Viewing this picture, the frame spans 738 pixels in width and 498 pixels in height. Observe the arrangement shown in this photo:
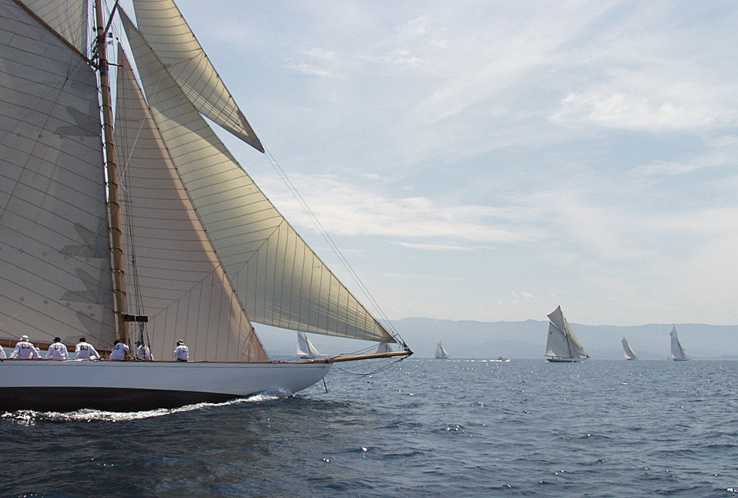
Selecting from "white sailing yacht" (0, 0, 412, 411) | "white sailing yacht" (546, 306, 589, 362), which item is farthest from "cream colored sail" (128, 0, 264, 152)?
"white sailing yacht" (546, 306, 589, 362)

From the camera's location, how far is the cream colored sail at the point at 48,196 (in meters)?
19.5

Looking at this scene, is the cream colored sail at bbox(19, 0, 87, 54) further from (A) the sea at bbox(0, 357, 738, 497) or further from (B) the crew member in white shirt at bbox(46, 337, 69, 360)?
(A) the sea at bbox(0, 357, 738, 497)

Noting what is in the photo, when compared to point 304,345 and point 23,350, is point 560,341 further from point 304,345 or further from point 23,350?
point 23,350

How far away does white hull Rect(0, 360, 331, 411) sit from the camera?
1795 cm

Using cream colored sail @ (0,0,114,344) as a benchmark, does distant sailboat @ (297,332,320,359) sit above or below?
below

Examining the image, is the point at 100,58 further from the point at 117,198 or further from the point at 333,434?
the point at 333,434

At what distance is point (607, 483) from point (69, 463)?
38.8ft

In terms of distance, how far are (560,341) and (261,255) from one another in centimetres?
9849

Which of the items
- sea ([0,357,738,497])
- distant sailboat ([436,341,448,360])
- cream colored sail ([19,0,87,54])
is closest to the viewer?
sea ([0,357,738,497])

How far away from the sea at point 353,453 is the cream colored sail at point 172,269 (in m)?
2.58

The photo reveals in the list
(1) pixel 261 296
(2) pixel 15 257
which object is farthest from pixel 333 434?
(2) pixel 15 257

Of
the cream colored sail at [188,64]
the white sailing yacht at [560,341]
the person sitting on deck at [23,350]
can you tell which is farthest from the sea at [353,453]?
the white sailing yacht at [560,341]

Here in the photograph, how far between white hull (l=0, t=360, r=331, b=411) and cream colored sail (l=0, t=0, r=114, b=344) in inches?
86.9

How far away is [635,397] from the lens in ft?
113
